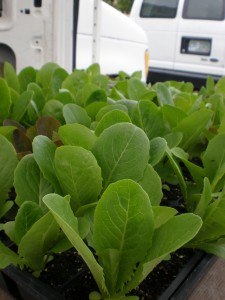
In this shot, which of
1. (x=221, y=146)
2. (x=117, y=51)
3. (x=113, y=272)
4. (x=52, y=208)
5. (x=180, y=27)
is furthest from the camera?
(x=180, y=27)

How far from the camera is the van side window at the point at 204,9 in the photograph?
5.00 m

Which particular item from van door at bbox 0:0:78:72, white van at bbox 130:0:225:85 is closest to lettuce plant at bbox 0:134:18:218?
van door at bbox 0:0:78:72

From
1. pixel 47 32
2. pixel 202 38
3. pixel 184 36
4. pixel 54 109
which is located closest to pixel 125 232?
pixel 54 109

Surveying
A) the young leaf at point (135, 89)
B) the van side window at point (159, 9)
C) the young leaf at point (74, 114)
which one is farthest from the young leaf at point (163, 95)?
the van side window at point (159, 9)

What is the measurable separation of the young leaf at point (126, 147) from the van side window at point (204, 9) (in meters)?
5.21

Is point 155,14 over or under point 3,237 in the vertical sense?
over

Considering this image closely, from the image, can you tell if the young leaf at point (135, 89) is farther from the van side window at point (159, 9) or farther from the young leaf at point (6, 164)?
the van side window at point (159, 9)

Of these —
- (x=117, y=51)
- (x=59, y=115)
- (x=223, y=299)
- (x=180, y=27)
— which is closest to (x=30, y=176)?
(x=59, y=115)

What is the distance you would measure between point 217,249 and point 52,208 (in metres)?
0.29

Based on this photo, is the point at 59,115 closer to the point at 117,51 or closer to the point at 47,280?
the point at 47,280

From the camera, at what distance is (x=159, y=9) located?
5434 millimetres

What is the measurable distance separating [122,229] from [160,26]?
554cm

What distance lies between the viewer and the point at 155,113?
589 millimetres

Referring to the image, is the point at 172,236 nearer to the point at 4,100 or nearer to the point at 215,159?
the point at 215,159
